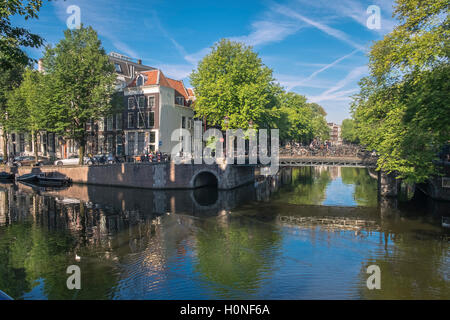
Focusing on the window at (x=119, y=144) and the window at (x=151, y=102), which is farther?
the window at (x=119, y=144)

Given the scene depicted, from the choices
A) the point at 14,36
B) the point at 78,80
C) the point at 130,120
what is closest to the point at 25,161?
the point at 130,120

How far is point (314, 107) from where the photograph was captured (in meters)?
115

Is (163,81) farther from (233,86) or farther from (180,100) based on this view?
(233,86)

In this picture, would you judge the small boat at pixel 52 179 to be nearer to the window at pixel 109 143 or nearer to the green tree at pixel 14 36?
the window at pixel 109 143

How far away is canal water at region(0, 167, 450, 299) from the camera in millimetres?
12953

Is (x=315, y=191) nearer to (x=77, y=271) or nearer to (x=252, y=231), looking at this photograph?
(x=252, y=231)

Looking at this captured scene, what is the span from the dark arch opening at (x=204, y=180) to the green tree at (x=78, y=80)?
16064 millimetres

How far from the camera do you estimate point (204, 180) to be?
41562 mm

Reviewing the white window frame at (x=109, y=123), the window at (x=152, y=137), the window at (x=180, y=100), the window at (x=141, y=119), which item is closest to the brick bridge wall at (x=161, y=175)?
the window at (x=152, y=137)

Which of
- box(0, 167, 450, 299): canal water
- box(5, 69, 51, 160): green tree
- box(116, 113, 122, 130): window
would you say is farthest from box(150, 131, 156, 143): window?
box(0, 167, 450, 299): canal water

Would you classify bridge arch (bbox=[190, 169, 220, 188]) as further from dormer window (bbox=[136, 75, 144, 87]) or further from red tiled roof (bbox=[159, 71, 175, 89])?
dormer window (bbox=[136, 75, 144, 87])

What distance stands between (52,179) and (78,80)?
1464 centimetres

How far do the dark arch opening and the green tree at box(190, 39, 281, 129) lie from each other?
6.87 metres

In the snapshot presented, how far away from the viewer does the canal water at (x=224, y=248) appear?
13.0 metres
